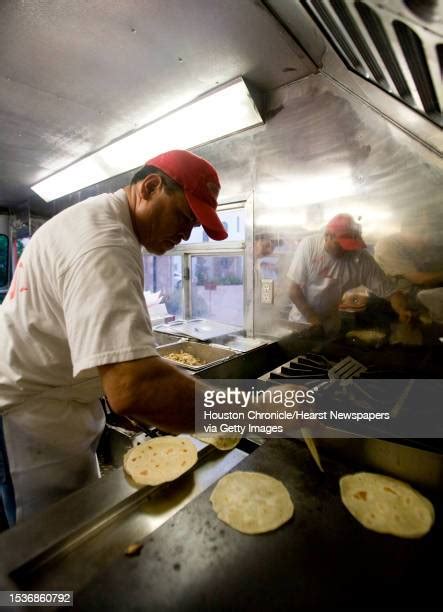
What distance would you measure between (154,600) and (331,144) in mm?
2092

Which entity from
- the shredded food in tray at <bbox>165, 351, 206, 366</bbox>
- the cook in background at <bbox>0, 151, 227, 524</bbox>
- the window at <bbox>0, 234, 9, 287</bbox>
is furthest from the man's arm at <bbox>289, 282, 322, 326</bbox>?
the window at <bbox>0, 234, 9, 287</bbox>

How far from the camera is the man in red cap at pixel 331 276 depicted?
168 cm

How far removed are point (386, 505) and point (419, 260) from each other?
1129 mm

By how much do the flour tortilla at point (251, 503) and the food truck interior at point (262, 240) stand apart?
31mm

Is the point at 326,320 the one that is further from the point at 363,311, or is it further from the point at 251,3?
the point at 251,3

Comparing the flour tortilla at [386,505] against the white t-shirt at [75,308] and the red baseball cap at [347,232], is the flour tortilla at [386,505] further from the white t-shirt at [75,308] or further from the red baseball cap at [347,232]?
the red baseball cap at [347,232]

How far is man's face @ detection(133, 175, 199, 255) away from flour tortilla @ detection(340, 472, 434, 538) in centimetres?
105

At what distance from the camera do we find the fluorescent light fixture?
192 centimetres

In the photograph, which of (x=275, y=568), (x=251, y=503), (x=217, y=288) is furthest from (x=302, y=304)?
(x=275, y=568)

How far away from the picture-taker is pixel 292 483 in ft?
3.30

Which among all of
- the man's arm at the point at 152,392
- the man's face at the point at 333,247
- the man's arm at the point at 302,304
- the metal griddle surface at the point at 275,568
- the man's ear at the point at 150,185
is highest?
the man's ear at the point at 150,185

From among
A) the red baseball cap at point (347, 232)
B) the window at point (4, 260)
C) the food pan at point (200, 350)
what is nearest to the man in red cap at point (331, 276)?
the red baseball cap at point (347, 232)

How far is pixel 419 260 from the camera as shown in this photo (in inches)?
60.0

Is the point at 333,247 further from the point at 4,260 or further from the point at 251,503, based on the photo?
the point at 4,260
